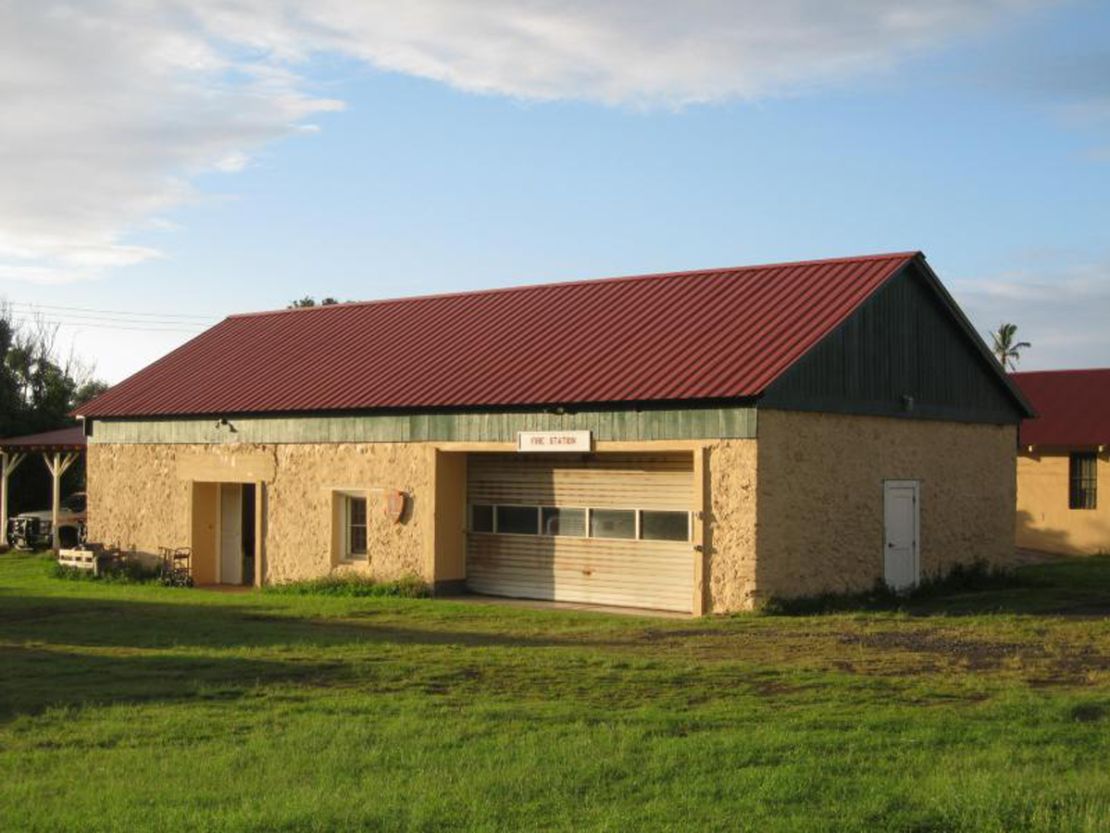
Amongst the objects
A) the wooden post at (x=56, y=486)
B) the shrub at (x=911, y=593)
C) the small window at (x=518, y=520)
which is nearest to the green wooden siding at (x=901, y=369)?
the shrub at (x=911, y=593)

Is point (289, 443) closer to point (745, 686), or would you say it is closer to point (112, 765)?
point (745, 686)

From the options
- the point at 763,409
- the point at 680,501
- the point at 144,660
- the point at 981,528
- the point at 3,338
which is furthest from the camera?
the point at 3,338

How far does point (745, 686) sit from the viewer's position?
43.3 feet

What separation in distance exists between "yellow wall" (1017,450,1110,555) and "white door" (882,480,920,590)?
13.2 metres

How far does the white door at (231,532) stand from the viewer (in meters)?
29.0

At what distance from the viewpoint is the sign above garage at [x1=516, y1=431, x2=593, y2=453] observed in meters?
22.2

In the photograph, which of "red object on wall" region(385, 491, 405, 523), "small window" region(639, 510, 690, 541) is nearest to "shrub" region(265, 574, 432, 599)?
"red object on wall" region(385, 491, 405, 523)

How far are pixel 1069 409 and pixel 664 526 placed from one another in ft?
60.6

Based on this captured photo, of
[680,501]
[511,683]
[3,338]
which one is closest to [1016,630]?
[680,501]

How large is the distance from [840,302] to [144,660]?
1269 centimetres

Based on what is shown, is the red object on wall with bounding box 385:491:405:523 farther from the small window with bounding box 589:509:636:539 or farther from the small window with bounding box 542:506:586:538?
the small window with bounding box 589:509:636:539

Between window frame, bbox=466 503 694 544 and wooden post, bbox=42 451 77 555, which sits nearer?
window frame, bbox=466 503 694 544

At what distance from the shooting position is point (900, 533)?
23.7m

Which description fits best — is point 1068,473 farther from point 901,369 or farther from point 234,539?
point 234,539
